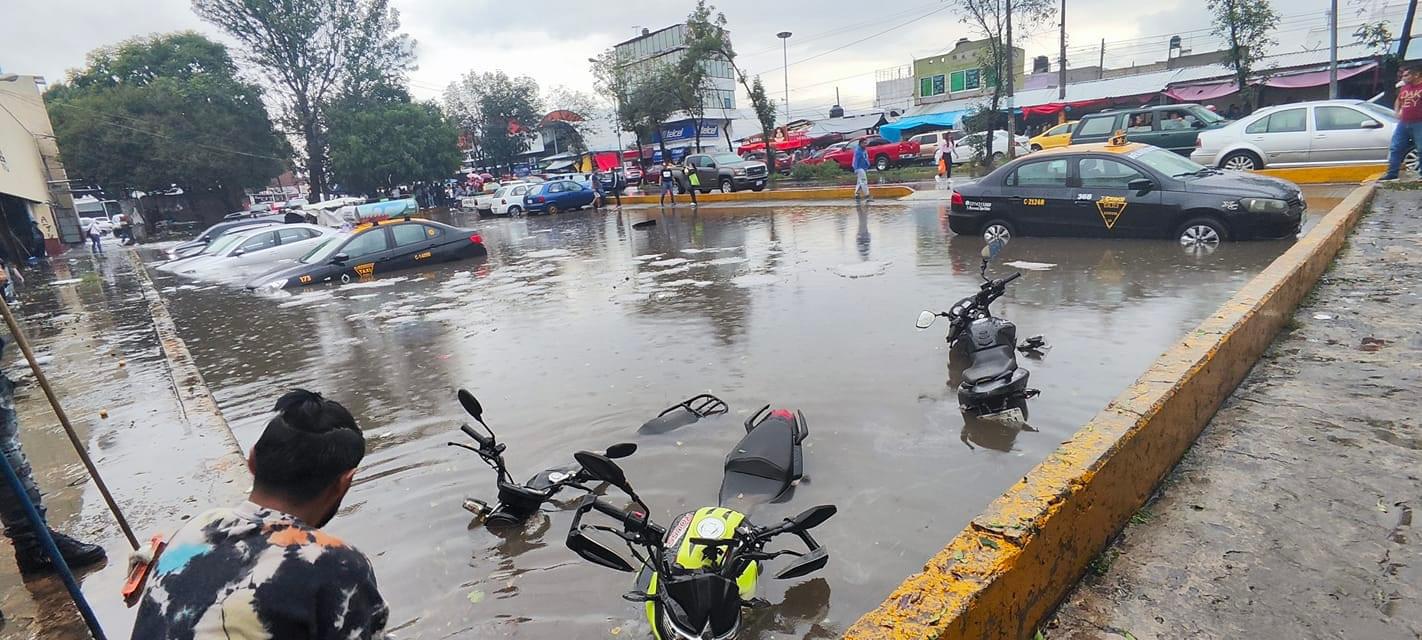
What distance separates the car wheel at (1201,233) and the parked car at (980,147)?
49.2 feet

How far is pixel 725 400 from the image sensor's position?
5.78 meters

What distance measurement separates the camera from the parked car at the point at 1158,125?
1555 cm

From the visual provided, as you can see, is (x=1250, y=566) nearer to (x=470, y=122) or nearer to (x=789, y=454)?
(x=789, y=454)

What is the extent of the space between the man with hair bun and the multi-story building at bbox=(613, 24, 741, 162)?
3205cm

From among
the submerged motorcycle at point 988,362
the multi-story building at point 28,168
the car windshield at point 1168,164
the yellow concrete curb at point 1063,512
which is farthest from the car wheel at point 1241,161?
the multi-story building at point 28,168

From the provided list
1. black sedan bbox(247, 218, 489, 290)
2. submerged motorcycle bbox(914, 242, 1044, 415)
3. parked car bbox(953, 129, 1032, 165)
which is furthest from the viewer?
parked car bbox(953, 129, 1032, 165)

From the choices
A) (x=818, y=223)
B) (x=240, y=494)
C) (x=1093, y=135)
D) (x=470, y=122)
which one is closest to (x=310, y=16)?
(x=470, y=122)

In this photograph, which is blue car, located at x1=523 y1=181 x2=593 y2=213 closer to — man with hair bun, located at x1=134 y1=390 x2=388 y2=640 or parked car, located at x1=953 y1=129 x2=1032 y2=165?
parked car, located at x1=953 y1=129 x2=1032 y2=165

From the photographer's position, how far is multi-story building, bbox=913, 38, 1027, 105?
50.5 metres

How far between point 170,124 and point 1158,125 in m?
49.0

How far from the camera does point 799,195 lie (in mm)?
22766

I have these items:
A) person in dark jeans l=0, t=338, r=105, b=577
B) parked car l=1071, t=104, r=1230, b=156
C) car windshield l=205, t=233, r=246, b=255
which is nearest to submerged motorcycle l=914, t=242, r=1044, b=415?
person in dark jeans l=0, t=338, r=105, b=577

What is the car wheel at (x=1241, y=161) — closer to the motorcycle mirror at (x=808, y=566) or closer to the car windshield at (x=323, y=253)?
the motorcycle mirror at (x=808, y=566)

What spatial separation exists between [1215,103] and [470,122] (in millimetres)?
50339
